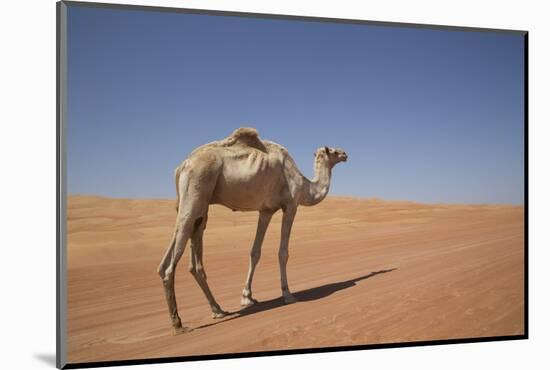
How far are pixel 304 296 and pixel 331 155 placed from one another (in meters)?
2.14

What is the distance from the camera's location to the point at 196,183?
750 centimetres

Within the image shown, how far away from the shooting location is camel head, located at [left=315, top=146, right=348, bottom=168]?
9.30m

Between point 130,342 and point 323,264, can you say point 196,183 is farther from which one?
point 323,264

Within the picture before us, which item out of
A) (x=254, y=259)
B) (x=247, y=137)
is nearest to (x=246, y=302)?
(x=254, y=259)

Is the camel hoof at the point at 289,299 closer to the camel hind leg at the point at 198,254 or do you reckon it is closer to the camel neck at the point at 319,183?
the camel hind leg at the point at 198,254

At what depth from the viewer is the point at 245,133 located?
8.30 meters

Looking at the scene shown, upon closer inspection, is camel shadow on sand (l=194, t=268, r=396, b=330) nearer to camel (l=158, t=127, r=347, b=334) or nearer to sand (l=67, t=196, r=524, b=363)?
sand (l=67, t=196, r=524, b=363)

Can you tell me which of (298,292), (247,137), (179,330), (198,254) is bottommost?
(179,330)

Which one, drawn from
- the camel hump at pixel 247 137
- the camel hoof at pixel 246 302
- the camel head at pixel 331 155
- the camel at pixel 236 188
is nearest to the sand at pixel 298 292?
the camel hoof at pixel 246 302

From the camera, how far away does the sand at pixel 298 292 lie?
24.7 feet

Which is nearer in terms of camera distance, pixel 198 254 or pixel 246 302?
pixel 198 254

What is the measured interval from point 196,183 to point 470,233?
846 cm

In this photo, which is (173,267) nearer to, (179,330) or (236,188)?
(179,330)

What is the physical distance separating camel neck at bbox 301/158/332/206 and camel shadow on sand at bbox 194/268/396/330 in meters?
1.31
